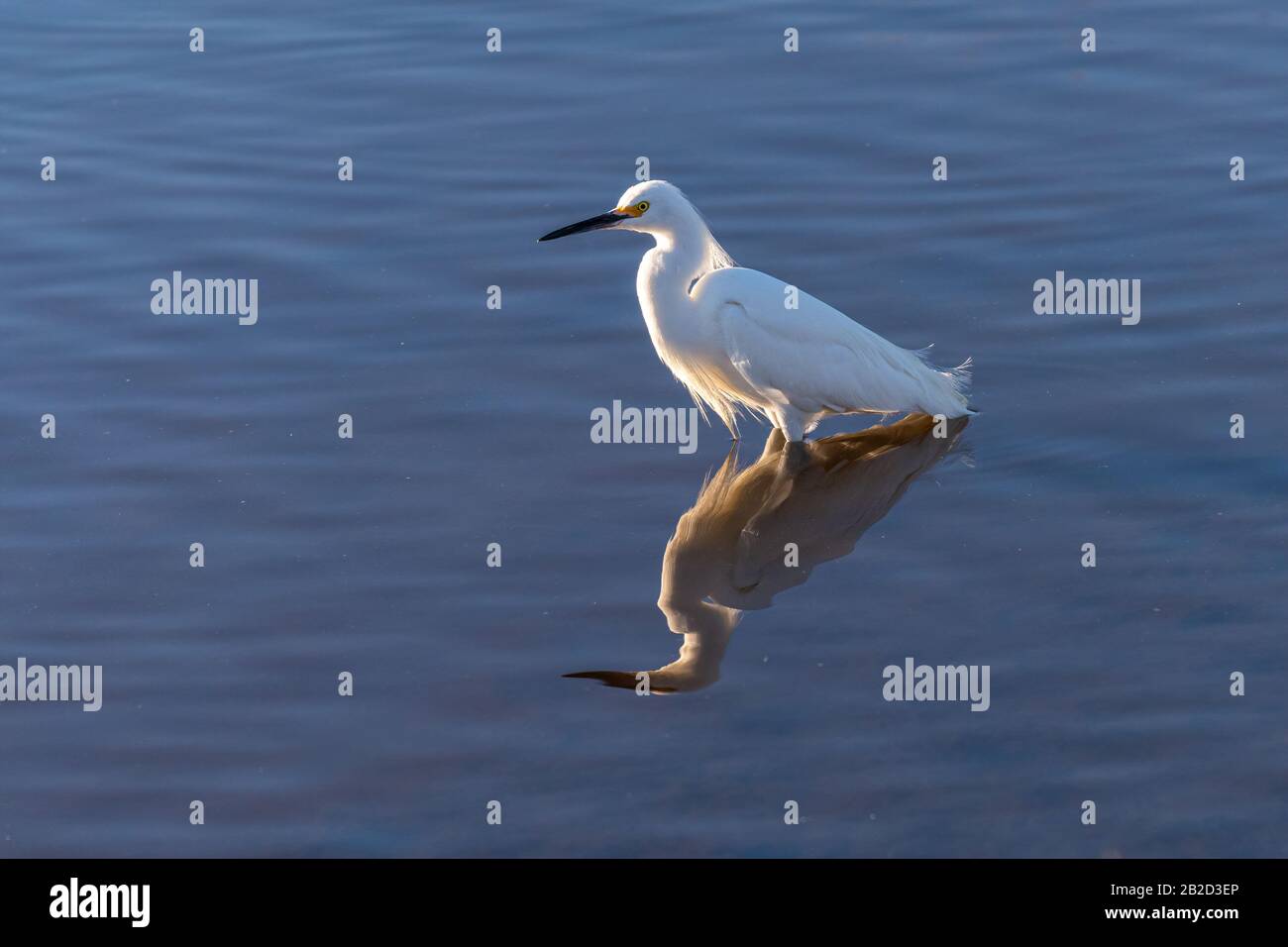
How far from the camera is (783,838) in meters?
6.38

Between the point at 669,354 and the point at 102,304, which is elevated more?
the point at 102,304

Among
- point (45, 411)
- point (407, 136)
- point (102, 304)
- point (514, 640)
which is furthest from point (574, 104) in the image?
point (514, 640)

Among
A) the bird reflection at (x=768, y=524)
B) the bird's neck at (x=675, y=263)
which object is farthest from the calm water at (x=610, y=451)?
the bird's neck at (x=675, y=263)

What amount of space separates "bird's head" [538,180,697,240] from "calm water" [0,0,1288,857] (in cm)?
99

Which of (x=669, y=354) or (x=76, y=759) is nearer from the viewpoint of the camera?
(x=76, y=759)

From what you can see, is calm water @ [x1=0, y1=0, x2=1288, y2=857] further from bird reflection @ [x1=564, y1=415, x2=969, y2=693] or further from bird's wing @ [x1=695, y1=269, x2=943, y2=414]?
bird's wing @ [x1=695, y1=269, x2=943, y2=414]

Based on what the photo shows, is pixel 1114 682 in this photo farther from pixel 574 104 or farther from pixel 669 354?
pixel 574 104

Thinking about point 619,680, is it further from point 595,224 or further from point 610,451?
point 595,224

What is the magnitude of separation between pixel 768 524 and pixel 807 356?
956 millimetres

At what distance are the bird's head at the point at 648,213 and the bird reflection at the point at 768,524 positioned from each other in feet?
4.21

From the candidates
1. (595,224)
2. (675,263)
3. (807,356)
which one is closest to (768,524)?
(807,356)

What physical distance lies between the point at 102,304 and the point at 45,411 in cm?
137

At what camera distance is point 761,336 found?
9281 mm

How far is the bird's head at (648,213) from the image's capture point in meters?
9.18
